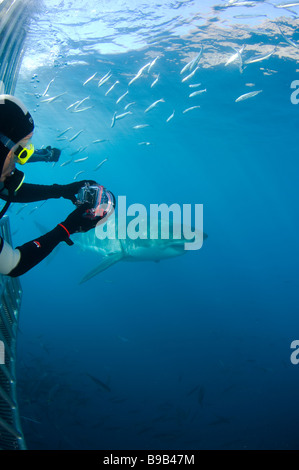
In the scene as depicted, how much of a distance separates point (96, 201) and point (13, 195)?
679 mm

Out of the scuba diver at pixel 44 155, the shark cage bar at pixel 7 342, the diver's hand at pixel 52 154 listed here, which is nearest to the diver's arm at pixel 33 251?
the shark cage bar at pixel 7 342

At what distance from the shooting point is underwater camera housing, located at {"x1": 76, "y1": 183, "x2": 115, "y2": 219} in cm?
237

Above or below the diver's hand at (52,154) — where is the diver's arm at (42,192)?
below

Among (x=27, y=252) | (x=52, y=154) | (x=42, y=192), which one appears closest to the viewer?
(x=27, y=252)

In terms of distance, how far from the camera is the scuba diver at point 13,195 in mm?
1975

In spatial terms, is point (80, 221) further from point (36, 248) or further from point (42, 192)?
point (42, 192)

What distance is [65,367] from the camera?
10.3m

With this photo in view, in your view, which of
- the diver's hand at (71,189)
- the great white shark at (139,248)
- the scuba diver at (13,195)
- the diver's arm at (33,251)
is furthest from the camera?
the great white shark at (139,248)

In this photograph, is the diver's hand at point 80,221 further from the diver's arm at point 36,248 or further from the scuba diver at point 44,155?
the scuba diver at point 44,155

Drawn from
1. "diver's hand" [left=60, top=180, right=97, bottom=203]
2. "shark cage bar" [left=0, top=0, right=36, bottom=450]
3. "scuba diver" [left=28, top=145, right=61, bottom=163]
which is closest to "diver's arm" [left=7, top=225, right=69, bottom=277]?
"diver's hand" [left=60, top=180, right=97, bottom=203]

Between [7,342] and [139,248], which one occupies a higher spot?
[139,248]

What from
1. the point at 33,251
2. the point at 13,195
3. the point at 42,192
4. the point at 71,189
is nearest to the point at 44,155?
the point at 42,192

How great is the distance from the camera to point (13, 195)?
221 centimetres

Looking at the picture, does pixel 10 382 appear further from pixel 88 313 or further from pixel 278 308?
pixel 278 308
